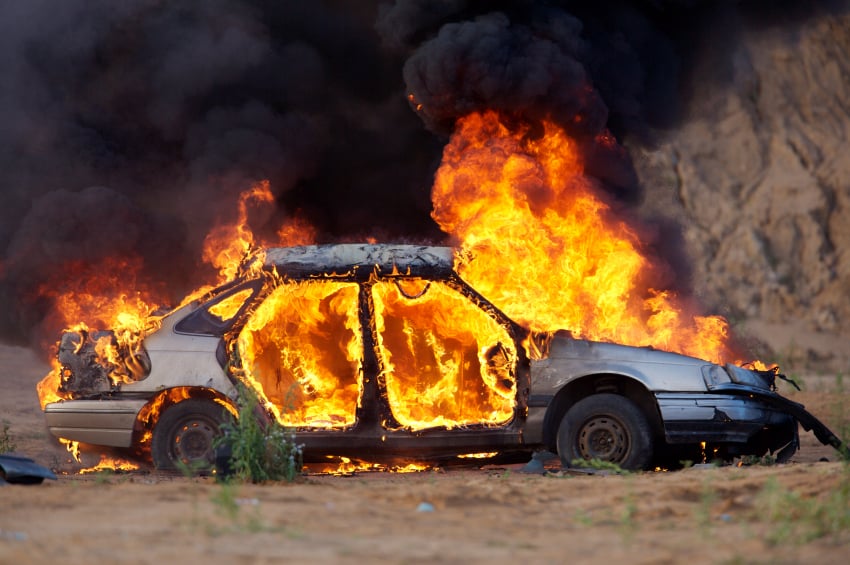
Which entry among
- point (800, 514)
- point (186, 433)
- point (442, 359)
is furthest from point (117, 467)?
point (800, 514)

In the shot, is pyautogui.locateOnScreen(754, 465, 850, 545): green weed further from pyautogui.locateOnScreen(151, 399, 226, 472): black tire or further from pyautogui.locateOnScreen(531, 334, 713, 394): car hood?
pyautogui.locateOnScreen(151, 399, 226, 472): black tire

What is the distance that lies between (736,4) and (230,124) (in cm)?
613

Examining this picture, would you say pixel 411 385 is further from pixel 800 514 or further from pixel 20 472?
pixel 800 514

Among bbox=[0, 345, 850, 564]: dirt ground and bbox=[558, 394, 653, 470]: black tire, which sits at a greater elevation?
bbox=[558, 394, 653, 470]: black tire

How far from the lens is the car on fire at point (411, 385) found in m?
8.01

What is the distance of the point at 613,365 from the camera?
8.00 m

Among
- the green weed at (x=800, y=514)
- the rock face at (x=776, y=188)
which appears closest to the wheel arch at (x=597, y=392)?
the green weed at (x=800, y=514)

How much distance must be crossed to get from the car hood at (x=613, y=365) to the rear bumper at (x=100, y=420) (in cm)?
306

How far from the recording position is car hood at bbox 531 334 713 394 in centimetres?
796

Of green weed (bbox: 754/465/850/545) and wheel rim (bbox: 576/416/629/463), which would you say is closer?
green weed (bbox: 754/465/850/545)

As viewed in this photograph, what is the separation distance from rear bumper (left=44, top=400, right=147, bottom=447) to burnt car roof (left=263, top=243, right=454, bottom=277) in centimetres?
152

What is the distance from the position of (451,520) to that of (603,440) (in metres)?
2.76

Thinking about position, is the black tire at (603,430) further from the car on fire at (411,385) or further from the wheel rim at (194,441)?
the wheel rim at (194,441)

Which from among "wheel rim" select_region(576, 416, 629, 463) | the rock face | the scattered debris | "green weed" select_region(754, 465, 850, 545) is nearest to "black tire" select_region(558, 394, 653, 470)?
"wheel rim" select_region(576, 416, 629, 463)
